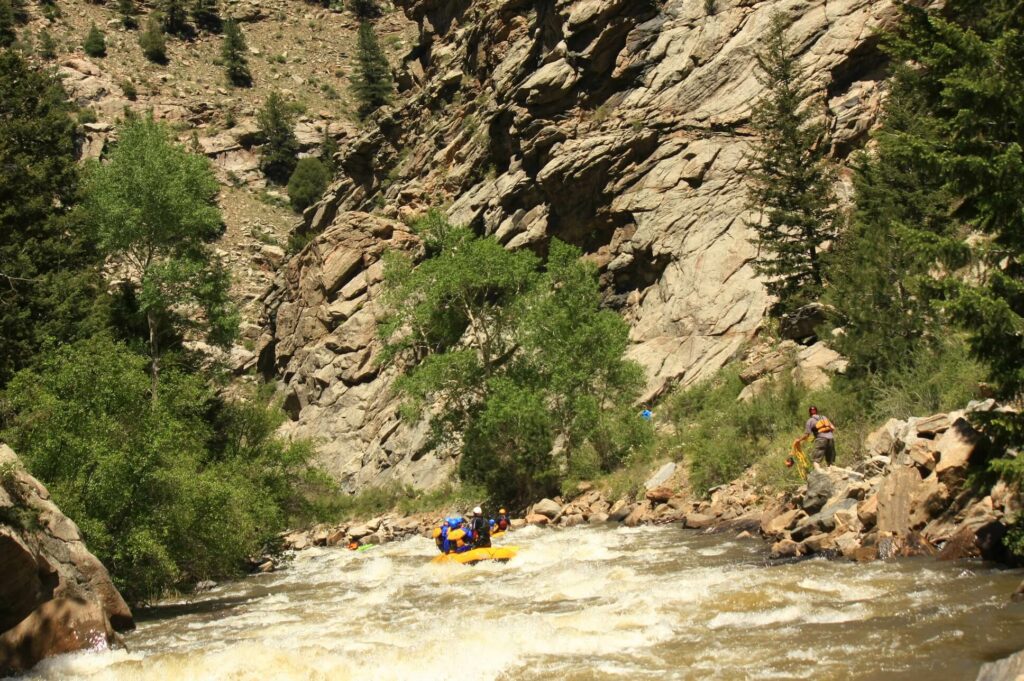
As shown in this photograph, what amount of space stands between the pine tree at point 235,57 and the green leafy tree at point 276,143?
8529 millimetres

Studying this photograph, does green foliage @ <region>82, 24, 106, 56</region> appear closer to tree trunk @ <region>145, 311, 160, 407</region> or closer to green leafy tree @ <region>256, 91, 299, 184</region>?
green leafy tree @ <region>256, 91, 299, 184</region>

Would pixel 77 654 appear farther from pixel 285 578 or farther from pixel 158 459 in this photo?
pixel 285 578

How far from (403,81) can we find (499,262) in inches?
1584

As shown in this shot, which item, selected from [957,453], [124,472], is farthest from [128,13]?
[957,453]

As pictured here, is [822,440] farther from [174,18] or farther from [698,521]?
[174,18]

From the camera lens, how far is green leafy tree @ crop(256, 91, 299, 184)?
71.9m

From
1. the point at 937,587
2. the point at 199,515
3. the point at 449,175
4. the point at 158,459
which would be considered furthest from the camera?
the point at 449,175

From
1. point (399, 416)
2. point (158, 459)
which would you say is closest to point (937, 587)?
point (158, 459)

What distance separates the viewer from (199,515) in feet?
51.6

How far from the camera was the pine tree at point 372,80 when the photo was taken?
7506 centimetres

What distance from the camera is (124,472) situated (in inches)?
533

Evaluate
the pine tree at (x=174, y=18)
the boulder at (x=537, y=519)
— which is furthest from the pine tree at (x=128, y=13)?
the boulder at (x=537, y=519)

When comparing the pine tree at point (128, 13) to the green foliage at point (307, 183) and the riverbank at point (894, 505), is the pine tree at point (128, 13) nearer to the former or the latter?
the green foliage at point (307, 183)

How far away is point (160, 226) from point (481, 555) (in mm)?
15990
